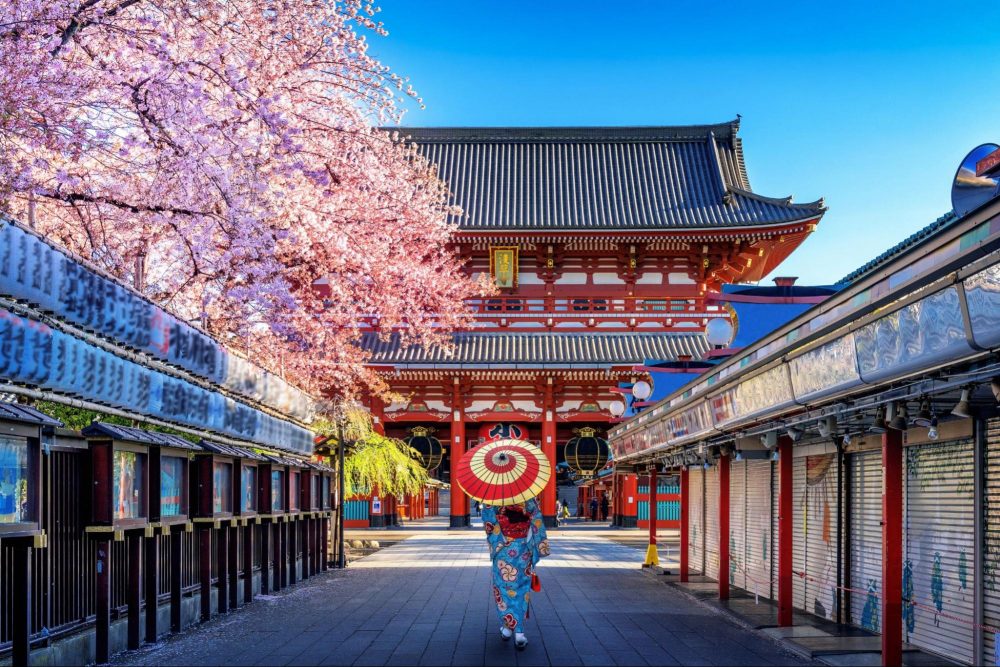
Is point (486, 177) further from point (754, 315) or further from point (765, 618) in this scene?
point (765, 618)

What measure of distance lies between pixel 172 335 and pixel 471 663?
4590 millimetres

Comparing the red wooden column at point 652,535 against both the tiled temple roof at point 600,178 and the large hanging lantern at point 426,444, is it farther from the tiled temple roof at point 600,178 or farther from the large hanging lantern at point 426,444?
the large hanging lantern at point 426,444

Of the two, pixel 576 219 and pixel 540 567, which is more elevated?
pixel 576 219

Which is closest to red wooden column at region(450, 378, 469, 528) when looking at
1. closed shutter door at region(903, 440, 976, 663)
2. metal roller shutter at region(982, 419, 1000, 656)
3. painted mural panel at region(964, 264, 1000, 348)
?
closed shutter door at region(903, 440, 976, 663)

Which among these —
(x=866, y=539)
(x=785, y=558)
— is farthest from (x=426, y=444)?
(x=866, y=539)

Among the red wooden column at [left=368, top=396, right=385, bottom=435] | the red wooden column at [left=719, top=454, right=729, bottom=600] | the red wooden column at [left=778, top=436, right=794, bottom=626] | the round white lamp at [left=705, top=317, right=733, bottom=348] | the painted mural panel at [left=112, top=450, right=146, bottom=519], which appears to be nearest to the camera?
the painted mural panel at [left=112, top=450, right=146, bottom=519]

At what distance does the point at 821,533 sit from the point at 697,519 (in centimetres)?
778

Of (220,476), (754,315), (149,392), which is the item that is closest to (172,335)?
(149,392)

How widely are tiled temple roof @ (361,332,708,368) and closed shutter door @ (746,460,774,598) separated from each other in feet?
58.7

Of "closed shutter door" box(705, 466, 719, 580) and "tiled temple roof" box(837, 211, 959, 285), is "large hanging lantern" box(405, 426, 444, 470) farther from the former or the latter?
"tiled temple roof" box(837, 211, 959, 285)

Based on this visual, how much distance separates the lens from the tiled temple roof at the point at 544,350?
35.1m

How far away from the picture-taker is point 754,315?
16188 mm

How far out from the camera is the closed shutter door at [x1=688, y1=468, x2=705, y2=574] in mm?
20406

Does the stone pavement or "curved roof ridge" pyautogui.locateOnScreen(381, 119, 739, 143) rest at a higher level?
"curved roof ridge" pyautogui.locateOnScreen(381, 119, 739, 143)
